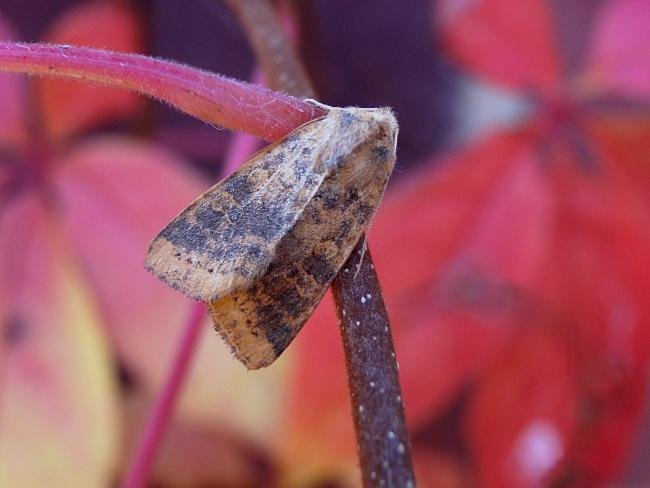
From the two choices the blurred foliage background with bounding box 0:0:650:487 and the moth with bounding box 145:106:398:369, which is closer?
the moth with bounding box 145:106:398:369

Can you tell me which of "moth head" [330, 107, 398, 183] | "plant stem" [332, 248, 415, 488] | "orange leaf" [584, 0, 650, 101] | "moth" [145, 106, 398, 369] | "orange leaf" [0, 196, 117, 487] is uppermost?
"orange leaf" [584, 0, 650, 101]

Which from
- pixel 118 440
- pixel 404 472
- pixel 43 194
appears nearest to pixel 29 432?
pixel 118 440

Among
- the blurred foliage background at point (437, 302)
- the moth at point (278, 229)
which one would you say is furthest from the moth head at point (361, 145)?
the blurred foliage background at point (437, 302)

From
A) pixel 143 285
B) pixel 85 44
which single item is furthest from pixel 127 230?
pixel 85 44

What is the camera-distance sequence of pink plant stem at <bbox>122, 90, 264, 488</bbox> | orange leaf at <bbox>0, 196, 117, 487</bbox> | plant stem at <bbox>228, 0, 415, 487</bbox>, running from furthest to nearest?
orange leaf at <bbox>0, 196, 117, 487</bbox> < pink plant stem at <bbox>122, 90, 264, 488</bbox> < plant stem at <bbox>228, 0, 415, 487</bbox>

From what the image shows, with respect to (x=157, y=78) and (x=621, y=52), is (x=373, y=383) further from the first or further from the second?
(x=621, y=52)

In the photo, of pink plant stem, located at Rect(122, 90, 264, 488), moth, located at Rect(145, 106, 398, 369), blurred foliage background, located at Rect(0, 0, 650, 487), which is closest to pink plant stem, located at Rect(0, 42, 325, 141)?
moth, located at Rect(145, 106, 398, 369)

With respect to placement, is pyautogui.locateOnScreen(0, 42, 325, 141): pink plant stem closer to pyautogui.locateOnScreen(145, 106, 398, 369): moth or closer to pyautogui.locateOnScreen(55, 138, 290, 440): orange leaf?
pyautogui.locateOnScreen(145, 106, 398, 369): moth
